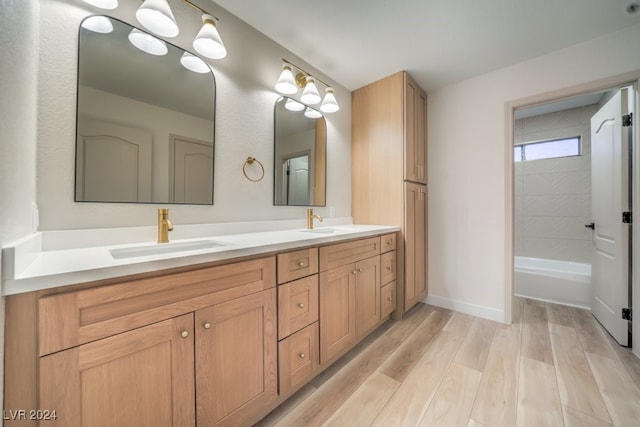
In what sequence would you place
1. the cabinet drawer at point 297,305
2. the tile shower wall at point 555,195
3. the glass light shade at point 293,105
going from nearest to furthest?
1. the cabinet drawer at point 297,305
2. the glass light shade at point 293,105
3. the tile shower wall at point 555,195

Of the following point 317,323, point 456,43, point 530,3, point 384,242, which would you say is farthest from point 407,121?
point 317,323

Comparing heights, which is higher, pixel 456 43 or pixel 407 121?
pixel 456 43

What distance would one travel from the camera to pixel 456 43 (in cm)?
187

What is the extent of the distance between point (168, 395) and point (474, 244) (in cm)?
260

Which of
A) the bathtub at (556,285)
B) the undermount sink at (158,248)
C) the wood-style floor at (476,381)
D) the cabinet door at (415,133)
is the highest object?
the cabinet door at (415,133)

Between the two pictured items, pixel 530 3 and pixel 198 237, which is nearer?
pixel 198 237

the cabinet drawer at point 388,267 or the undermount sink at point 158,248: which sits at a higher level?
the undermount sink at point 158,248

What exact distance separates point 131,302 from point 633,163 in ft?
10.1

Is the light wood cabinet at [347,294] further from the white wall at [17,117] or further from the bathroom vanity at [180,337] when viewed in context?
the white wall at [17,117]

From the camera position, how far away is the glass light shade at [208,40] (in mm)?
1267

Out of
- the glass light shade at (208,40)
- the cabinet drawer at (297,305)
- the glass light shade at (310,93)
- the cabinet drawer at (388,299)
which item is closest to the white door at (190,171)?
the glass light shade at (208,40)

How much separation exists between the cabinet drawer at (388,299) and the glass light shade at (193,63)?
2020mm

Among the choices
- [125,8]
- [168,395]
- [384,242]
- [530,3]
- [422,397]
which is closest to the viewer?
[168,395]

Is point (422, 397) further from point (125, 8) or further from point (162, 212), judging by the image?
point (125, 8)
